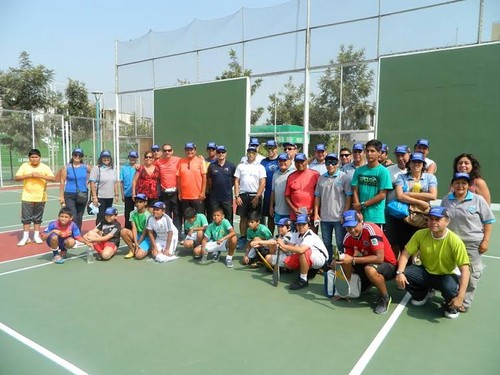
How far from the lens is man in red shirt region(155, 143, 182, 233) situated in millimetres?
6578

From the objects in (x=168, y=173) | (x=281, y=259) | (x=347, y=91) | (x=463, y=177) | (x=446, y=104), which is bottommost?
(x=281, y=259)

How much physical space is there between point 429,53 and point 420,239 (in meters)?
8.99

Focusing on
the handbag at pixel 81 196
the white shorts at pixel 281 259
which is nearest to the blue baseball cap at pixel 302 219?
the white shorts at pixel 281 259

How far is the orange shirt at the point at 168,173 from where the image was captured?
6578 millimetres

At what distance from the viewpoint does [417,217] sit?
453 centimetres

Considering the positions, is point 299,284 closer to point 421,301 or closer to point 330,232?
point 330,232

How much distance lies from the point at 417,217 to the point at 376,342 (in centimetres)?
174

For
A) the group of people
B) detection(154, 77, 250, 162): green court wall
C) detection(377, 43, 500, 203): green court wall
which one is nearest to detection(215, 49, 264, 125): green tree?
detection(154, 77, 250, 162): green court wall

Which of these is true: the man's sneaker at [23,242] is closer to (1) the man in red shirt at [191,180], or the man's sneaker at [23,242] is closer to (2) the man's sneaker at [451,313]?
(1) the man in red shirt at [191,180]

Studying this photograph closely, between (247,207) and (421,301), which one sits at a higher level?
(247,207)

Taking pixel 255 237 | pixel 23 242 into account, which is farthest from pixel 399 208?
pixel 23 242

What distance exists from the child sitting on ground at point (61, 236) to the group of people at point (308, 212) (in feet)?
0.05

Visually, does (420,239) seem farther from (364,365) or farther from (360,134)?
(360,134)

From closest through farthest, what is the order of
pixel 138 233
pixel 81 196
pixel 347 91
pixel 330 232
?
pixel 330 232 → pixel 138 233 → pixel 81 196 → pixel 347 91
